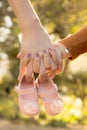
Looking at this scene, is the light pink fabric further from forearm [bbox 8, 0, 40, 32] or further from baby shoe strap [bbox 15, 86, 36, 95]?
forearm [bbox 8, 0, 40, 32]

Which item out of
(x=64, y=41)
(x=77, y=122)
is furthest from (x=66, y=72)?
(x=64, y=41)

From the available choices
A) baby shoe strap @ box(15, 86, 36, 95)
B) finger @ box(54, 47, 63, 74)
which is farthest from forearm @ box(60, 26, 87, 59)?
baby shoe strap @ box(15, 86, 36, 95)

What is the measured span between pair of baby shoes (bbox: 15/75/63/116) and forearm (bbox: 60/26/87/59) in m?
0.13

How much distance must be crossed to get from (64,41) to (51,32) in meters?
1.86

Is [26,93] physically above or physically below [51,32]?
above

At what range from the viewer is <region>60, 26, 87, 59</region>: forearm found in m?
1.45

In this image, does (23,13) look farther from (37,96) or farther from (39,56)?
(37,96)

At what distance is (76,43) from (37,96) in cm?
21

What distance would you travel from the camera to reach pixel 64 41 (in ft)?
4.80

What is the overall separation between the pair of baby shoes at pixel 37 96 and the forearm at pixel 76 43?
0.42 feet

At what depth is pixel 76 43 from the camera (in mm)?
1461

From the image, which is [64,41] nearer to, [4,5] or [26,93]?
[26,93]

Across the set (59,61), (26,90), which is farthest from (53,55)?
(26,90)

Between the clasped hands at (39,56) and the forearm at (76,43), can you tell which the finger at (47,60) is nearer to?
the clasped hands at (39,56)
